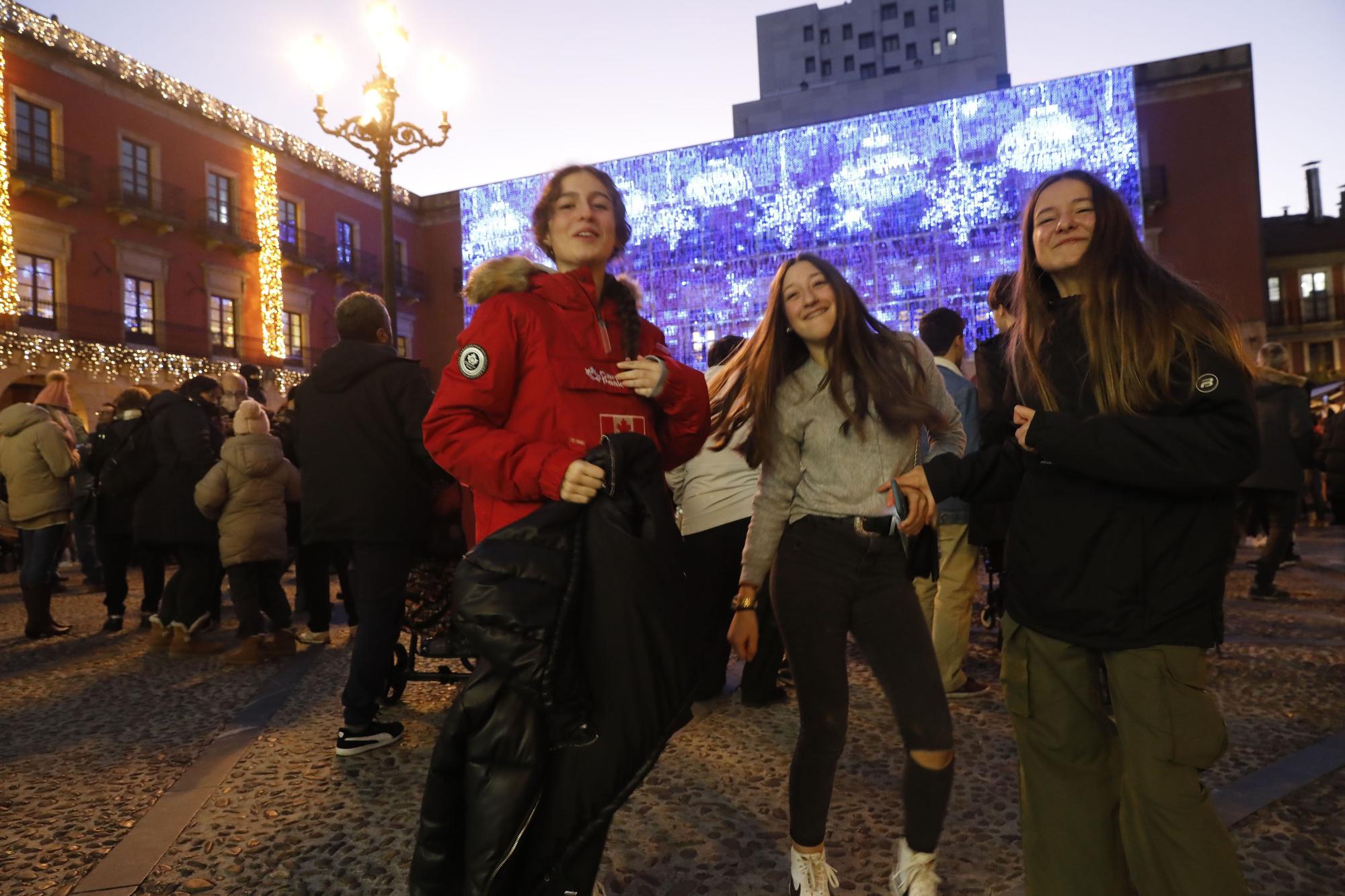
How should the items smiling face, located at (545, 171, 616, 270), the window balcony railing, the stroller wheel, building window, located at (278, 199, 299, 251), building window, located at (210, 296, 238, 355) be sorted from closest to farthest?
smiling face, located at (545, 171, 616, 270), the stroller wheel, the window balcony railing, building window, located at (210, 296, 238, 355), building window, located at (278, 199, 299, 251)

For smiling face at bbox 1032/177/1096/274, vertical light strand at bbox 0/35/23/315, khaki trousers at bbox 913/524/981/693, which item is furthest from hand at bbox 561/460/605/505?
vertical light strand at bbox 0/35/23/315

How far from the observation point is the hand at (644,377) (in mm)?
1956

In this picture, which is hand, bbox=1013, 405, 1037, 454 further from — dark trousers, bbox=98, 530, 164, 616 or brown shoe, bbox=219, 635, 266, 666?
dark trousers, bbox=98, 530, 164, 616

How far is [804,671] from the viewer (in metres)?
2.31

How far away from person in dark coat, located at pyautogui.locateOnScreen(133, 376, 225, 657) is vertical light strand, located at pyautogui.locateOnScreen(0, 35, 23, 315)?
15.6 metres

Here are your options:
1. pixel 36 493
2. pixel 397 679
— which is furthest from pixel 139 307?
pixel 397 679

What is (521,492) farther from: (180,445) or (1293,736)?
(180,445)

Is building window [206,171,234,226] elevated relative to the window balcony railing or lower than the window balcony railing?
elevated

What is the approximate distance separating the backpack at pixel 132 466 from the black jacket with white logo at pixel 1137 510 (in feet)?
20.0

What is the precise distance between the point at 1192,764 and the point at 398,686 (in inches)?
147

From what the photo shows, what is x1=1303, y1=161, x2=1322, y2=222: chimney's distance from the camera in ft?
140

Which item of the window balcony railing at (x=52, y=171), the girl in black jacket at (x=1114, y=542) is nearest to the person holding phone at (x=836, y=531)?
the girl in black jacket at (x=1114, y=542)

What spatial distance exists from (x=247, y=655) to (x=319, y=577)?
72 cm

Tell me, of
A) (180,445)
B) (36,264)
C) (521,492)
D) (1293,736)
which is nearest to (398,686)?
(180,445)
